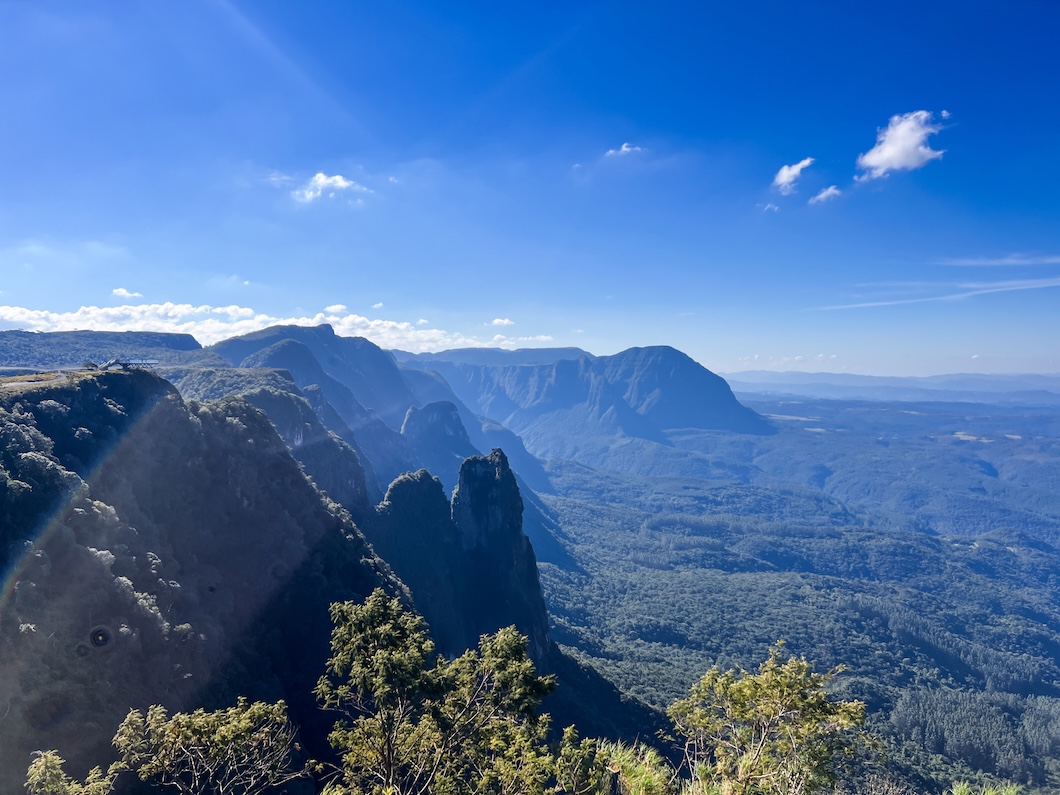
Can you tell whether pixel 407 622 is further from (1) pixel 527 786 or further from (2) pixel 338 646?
(1) pixel 527 786

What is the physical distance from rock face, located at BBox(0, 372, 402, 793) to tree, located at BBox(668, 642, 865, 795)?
95.5 ft

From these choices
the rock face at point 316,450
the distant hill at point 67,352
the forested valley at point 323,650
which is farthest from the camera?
the distant hill at point 67,352

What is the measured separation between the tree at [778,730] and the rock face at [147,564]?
95.5ft

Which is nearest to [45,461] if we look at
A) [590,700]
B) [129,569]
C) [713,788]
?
[129,569]

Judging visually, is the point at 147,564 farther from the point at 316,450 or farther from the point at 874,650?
the point at 874,650

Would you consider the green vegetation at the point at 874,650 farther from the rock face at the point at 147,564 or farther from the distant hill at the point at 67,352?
the distant hill at the point at 67,352

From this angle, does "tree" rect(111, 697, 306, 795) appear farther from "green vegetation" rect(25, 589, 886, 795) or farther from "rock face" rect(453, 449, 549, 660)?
"rock face" rect(453, 449, 549, 660)

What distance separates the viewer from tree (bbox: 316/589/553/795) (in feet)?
48.0

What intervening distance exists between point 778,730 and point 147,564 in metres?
40.1

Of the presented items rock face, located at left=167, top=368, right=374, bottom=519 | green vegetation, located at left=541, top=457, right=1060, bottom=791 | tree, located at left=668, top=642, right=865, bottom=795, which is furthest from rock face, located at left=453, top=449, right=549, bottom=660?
tree, located at left=668, top=642, right=865, bottom=795

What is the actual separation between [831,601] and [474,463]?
6387 inches

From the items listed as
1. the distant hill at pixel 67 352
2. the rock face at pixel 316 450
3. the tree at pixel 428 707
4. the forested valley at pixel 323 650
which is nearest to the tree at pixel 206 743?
the forested valley at pixel 323 650

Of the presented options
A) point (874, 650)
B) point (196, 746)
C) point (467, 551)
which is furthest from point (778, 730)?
point (874, 650)

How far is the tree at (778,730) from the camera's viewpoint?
13914 mm
